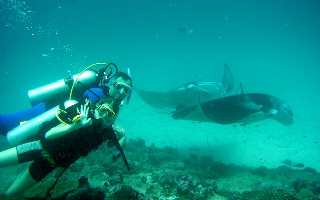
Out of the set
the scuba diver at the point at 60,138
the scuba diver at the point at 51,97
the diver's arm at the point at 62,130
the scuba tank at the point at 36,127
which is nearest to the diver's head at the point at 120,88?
the scuba diver at the point at 51,97

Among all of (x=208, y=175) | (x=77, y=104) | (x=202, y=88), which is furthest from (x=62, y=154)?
(x=202, y=88)

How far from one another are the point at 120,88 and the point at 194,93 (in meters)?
9.19

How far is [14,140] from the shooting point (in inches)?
175

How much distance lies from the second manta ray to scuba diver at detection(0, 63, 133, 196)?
5.79 meters

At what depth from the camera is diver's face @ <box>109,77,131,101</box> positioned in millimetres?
5037

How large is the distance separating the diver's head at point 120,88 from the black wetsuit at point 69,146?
2.86ft

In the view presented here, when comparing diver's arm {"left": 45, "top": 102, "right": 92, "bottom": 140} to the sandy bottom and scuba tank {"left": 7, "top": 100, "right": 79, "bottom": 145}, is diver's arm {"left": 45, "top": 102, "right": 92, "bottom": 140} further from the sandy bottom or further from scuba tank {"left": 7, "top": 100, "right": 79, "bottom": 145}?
the sandy bottom

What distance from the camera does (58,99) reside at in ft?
18.2

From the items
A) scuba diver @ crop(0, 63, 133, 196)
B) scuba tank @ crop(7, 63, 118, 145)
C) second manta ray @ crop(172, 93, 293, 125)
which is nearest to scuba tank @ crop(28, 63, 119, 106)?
scuba tank @ crop(7, 63, 118, 145)

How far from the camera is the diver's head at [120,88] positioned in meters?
5.04

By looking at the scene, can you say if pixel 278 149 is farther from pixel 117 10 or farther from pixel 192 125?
pixel 117 10

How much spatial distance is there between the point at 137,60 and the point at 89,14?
87.1ft

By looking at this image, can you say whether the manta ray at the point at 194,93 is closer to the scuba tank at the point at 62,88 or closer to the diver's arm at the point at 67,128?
the scuba tank at the point at 62,88

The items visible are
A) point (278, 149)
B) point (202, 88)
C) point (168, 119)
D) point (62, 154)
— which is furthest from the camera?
point (168, 119)
